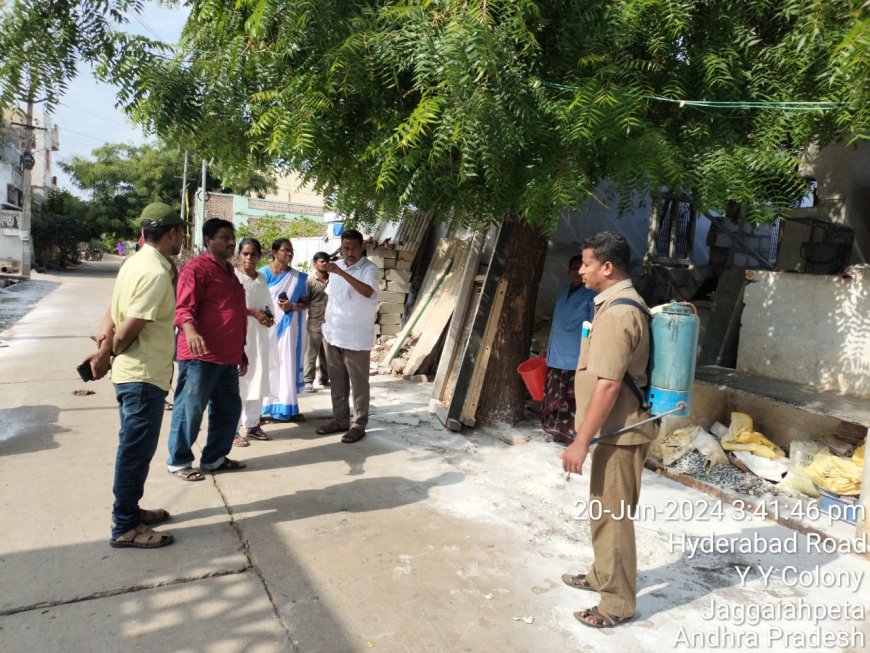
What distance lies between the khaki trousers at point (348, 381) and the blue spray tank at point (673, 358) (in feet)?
9.93

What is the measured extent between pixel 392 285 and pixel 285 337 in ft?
11.4

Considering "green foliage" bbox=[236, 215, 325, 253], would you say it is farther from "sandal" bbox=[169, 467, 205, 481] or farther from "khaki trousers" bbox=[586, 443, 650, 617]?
A: "khaki trousers" bbox=[586, 443, 650, 617]

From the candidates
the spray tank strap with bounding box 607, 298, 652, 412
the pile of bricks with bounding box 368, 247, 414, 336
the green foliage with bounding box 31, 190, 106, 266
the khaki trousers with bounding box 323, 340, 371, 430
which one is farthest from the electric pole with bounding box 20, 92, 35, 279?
the spray tank strap with bounding box 607, 298, 652, 412

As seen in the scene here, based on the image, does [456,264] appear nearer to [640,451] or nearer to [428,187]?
[428,187]

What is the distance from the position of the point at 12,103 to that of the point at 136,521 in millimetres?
2986

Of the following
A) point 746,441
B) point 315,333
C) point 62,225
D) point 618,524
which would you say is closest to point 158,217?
point 618,524

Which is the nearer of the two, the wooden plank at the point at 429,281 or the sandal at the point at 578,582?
the sandal at the point at 578,582

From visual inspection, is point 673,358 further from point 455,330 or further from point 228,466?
point 455,330

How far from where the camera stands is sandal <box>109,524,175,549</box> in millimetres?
3145

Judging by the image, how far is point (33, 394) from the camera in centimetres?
630

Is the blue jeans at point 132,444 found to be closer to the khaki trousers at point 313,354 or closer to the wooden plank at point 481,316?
the wooden plank at point 481,316

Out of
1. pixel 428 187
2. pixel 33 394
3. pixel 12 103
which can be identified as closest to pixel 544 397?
pixel 428 187

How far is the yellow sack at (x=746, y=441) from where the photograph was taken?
15.5ft

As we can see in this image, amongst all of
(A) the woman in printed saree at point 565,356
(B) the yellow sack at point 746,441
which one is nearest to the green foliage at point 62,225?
(A) the woman in printed saree at point 565,356
